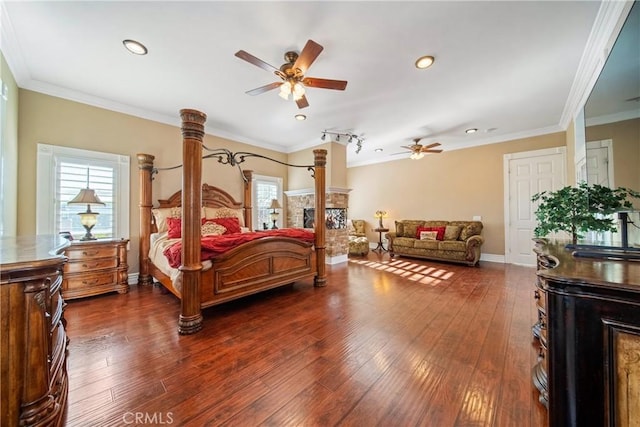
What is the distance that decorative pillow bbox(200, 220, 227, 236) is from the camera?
154 inches

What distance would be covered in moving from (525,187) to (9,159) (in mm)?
8564

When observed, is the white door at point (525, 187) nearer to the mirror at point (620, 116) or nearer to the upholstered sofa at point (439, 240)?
the upholstered sofa at point (439, 240)

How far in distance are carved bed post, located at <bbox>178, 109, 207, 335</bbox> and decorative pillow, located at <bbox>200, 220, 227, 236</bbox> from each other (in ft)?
5.28

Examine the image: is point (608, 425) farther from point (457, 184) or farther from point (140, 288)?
point (457, 184)

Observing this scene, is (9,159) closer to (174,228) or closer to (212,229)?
(174,228)

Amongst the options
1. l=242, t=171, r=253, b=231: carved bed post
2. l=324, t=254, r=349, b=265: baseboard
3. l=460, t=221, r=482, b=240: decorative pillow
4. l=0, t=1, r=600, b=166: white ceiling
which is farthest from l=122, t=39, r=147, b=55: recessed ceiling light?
l=460, t=221, r=482, b=240: decorative pillow

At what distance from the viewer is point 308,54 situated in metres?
2.29

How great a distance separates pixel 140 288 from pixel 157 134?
2.64 metres

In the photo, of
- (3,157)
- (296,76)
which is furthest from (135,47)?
(3,157)

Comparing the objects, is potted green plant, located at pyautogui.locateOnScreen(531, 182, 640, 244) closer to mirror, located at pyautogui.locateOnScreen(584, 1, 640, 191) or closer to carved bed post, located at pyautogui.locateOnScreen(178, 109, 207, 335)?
mirror, located at pyautogui.locateOnScreen(584, 1, 640, 191)

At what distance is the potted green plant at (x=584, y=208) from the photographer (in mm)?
1662

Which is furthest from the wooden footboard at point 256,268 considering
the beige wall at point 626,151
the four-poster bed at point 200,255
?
the beige wall at point 626,151

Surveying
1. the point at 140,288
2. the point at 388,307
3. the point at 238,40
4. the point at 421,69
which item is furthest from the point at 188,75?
the point at 388,307

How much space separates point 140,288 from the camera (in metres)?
3.66
